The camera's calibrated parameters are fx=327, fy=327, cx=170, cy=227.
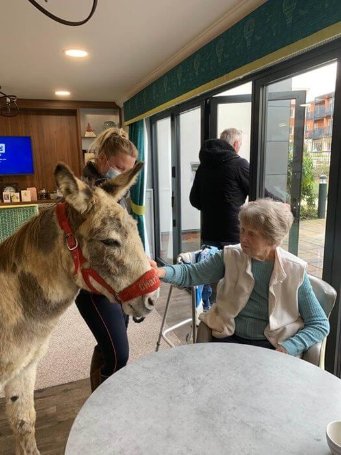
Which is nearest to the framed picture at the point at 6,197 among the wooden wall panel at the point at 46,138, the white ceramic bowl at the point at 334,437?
the wooden wall panel at the point at 46,138

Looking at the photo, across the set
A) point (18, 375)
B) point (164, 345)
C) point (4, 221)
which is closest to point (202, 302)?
point (164, 345)

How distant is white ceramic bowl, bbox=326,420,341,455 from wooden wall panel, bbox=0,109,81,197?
5493 mm

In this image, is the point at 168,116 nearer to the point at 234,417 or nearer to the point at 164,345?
the point at 164,345

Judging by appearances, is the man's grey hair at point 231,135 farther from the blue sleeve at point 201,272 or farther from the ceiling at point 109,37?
the blue sleeve at point 201,272

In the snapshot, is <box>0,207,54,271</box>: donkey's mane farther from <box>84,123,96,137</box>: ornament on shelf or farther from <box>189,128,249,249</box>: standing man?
<box>84,123,96,137</box>: ornament on shelf

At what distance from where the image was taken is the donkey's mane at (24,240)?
1140 mm

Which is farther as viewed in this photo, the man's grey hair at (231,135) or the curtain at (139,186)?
the curtain at (139,186)

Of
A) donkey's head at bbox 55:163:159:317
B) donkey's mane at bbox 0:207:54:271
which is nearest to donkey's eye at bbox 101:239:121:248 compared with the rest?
donkey's head at bbox 55:163:159:317

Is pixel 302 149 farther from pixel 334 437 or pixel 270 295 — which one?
pixel 334 437

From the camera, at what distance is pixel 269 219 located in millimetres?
1467

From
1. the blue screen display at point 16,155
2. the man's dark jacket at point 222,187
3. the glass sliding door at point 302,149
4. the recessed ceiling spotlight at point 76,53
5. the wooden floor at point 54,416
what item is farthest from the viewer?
the blue screen display at point 16,155

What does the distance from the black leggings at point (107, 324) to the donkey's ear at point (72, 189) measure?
52cm

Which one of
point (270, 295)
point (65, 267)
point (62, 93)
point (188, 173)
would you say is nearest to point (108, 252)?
point (65, 267)

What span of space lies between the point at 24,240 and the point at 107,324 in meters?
0.54
